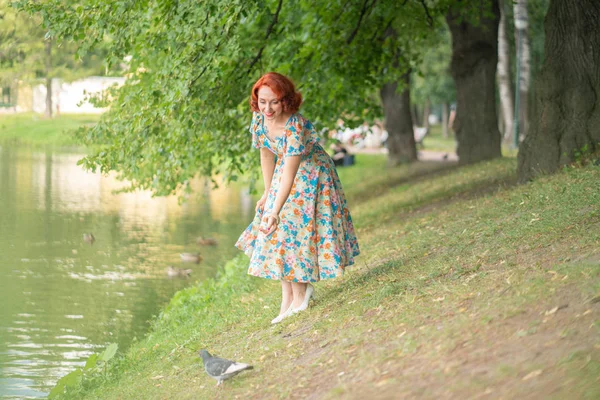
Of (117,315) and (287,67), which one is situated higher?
(287,67)

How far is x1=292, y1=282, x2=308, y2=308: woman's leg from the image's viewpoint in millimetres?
7641

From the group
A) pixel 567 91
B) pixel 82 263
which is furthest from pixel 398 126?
pixel 567 91

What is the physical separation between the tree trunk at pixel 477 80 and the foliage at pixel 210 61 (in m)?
3.77

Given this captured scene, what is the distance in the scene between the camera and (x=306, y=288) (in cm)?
773

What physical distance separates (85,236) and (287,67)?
6.95 m

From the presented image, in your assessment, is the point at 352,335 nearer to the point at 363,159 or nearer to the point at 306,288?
the point at 306,288

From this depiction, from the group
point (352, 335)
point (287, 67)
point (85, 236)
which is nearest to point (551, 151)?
point (287, 67)

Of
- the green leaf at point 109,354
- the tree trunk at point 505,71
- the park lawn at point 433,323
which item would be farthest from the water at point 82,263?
the tree trunk at point 505,71

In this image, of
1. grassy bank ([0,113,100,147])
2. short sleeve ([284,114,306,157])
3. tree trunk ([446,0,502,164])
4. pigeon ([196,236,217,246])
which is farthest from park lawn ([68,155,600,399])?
grassy bank ([0,113,100,147])

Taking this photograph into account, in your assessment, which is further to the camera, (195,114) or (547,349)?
(195,114)

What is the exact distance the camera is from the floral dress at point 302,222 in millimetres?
→ 7336

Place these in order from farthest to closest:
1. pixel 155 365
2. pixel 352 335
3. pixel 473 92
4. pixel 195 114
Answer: pixel 473 92, pixel 195 114, pixel 155 365, pixel 352 335

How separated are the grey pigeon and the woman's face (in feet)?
6.67

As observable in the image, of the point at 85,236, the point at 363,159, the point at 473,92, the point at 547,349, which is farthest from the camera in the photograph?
the point at 363,159
